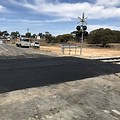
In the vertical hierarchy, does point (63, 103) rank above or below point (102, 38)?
below

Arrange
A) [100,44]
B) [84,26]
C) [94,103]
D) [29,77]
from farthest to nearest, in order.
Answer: [100,44], [84,26], [29,77], [94,103]

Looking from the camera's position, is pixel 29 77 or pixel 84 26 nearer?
pixel 29 77

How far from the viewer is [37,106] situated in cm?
834

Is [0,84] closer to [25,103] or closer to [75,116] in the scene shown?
[25,103]

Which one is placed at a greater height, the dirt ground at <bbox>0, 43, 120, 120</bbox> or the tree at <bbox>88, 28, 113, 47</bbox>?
the tree at <bbox>88, 28, 113, 47</bbox>

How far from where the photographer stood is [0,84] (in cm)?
1123

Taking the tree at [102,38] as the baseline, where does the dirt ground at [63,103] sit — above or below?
below

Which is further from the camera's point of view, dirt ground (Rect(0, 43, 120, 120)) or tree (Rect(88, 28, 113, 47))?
tree (Rect(88, 28, 113, 47))

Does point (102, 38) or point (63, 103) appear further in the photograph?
point (102, 38)

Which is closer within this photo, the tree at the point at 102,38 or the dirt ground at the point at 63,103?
the dirt ground at the point at 63,103

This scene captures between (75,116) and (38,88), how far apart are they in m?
3.41

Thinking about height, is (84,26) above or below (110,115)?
above

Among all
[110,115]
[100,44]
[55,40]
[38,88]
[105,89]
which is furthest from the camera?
[55,40]

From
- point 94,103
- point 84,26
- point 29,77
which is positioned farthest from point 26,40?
point 94,103
